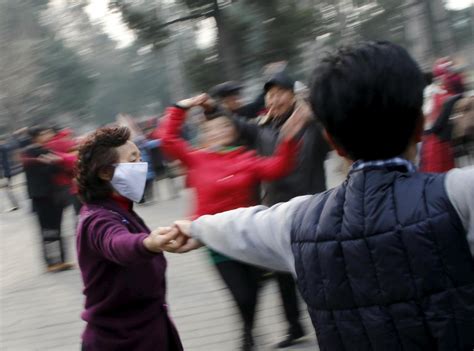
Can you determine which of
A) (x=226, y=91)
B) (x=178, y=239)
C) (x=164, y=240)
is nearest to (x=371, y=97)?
(x=178, y=239)

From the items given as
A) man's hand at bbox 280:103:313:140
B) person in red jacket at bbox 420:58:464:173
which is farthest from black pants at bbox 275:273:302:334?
person in red jacket at bbox 420:58:464:173

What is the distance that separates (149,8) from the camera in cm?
959

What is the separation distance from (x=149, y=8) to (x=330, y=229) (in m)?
8.34

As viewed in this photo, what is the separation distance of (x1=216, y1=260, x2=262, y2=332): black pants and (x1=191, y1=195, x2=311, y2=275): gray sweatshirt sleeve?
2.55 meters

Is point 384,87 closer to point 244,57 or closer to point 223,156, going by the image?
point 223,156

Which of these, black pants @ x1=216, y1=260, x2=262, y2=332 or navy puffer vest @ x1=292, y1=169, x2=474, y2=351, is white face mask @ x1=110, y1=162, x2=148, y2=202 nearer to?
navy puffer vest @ x1=292, y1=169, x2=474, y2=351

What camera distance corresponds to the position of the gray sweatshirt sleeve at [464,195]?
147 centimetres

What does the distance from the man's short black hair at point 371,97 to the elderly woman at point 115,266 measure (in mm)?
1345

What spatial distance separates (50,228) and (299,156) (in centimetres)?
480

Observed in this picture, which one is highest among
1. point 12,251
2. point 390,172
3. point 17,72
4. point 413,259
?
point 390,172

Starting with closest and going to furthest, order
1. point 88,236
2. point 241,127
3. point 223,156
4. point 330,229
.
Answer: point 330,229
point 88,236
point 223,156
point 241,127

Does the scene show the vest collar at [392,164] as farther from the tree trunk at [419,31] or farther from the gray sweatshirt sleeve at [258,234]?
the tree trunk at [419,31]

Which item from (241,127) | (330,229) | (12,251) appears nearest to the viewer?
(330,229)

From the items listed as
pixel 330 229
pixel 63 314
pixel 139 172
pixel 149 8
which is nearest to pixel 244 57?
pixel 149 8
